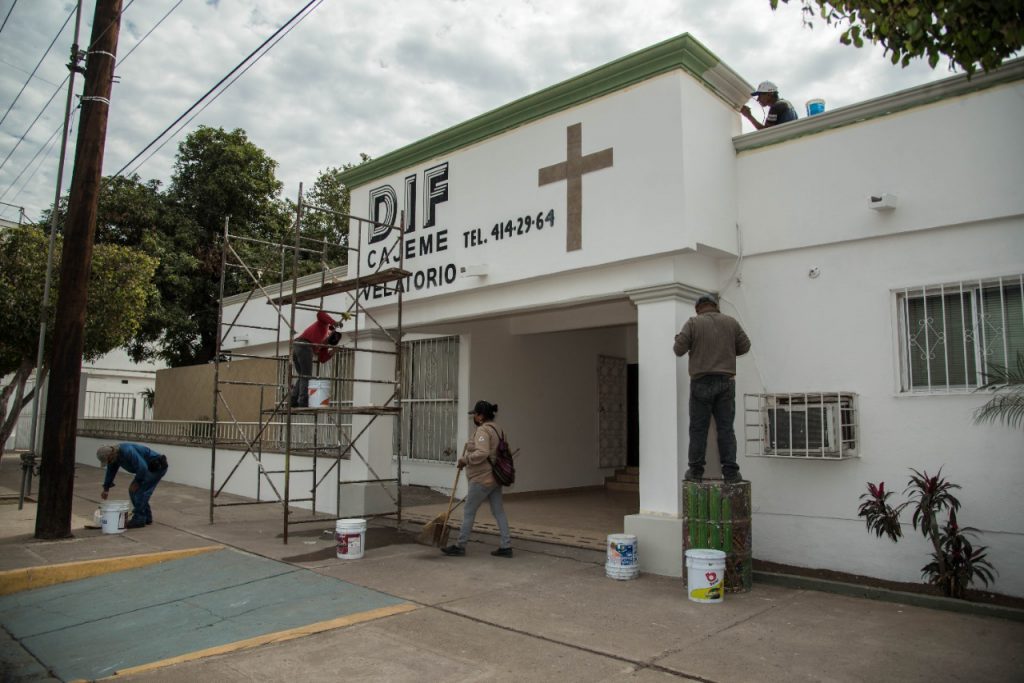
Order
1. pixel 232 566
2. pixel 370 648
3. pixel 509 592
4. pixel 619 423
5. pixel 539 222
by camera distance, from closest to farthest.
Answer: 1. pixel 370 648
2. pixel 509 592
3. pixel 232 566
4. pixel 539 222
5. pixel 619 423

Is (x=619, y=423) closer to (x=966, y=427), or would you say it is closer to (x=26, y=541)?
(x=966, y=427)

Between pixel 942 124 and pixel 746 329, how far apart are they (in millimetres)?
2572

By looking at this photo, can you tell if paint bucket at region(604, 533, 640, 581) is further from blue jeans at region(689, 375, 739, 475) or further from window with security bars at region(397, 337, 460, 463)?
window with security bars at region(397, 337, 460, 463)

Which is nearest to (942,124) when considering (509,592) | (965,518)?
(965,518)

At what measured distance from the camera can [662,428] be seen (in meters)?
7.39

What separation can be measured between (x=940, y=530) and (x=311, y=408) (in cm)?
668

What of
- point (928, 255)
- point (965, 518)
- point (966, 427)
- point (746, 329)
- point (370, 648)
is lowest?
point (370, 648)

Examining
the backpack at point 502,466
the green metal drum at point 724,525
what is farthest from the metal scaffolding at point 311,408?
the green metal drum at point 724,525

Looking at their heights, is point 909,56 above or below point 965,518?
above

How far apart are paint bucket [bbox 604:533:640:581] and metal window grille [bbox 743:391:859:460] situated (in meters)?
1.61

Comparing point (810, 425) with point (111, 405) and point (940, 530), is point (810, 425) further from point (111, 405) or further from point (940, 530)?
point (111, 405)

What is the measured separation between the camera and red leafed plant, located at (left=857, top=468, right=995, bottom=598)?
595 centimetres

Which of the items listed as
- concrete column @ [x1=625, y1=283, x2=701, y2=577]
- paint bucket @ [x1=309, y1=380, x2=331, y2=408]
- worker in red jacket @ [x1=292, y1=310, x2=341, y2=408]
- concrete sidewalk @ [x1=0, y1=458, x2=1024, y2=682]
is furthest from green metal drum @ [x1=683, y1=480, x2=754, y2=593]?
worker in red jacket @ [x1=292, y1=310, x2=341, y2=408]

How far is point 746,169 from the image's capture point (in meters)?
7.99
